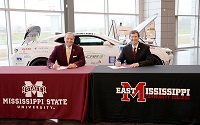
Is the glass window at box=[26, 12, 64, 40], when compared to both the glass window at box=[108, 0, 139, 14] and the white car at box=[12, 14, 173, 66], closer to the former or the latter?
the glass window at box=[108, 0, 139, 14]

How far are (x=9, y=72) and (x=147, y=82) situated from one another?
6.54 feet

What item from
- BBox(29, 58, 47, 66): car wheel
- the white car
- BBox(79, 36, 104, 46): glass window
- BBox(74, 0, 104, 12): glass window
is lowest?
BBox(29, 58, 47, 66): car wheel

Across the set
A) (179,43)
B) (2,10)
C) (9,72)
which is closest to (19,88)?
(9,72)

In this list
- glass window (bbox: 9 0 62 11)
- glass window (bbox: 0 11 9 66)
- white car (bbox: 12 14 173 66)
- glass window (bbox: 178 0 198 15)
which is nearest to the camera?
white car (bbox: 12 14 173 66)

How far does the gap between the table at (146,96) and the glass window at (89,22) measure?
28.9ft

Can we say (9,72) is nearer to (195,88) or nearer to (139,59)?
(139,59)

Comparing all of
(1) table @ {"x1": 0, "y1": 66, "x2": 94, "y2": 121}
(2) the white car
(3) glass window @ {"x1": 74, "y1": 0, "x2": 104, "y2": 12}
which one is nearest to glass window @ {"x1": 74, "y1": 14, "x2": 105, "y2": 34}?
(3) glass window @ {"x1": 74, "y1": 0, "x2": 104, "y2": 12}

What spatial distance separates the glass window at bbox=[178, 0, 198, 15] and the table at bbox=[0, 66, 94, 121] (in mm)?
13276

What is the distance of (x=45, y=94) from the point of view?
3.24m

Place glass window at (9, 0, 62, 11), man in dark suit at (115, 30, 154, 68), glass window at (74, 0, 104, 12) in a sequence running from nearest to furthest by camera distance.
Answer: man in dark suit at (115, 30, 154, 68) < glass window at (9, 0, 62, 11) < glass window at (74, 0, 104, 12)

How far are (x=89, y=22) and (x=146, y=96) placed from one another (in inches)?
373

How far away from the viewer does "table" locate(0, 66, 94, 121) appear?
3176mm

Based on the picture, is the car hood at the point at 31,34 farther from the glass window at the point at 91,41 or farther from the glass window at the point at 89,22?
the glass window at the point at 89,22

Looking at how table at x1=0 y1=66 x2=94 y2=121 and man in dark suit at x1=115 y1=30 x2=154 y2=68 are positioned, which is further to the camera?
man in dark suit at x1=115 y1=30 x2=154 y2=68
